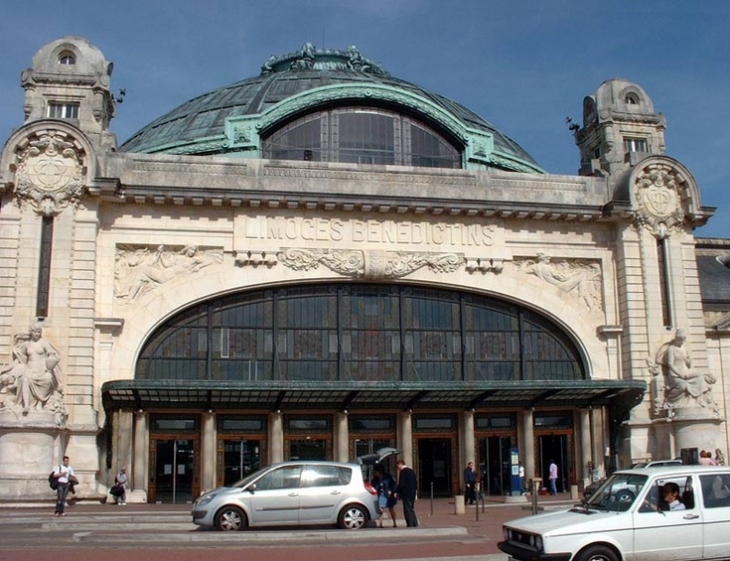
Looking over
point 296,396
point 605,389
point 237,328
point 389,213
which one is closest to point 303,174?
point 389,213

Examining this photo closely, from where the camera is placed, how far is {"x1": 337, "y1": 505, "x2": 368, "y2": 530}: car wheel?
20.9 meters

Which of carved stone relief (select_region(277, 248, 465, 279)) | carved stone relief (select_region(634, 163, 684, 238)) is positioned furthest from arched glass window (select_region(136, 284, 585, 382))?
carved stone relief (select_region(634, 163, 684, 238))

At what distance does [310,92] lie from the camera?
135ft

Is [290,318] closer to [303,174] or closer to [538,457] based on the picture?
[303,174]

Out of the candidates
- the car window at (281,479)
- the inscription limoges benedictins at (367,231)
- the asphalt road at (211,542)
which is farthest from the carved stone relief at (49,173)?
the car window at (281,479)

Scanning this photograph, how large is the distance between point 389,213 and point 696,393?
1367 centimetres

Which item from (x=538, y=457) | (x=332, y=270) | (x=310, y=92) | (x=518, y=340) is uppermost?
(x=310, y=92)

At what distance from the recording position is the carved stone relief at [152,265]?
33.0 meters

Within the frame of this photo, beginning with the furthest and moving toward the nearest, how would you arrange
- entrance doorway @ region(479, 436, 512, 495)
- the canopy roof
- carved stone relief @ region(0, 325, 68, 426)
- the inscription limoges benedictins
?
entrance doorway @ region(479, 436, 512, 495)
the inscription limoges benedictins
the canopy roof
carved stone relief @ region(0, 325, 68, 426)

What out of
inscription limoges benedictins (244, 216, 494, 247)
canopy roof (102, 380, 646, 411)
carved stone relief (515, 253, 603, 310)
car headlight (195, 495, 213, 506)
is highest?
inscription limoges benedictins (244, 216, 494, 247)

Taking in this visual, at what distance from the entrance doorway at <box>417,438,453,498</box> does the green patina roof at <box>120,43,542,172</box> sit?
14.4 metres

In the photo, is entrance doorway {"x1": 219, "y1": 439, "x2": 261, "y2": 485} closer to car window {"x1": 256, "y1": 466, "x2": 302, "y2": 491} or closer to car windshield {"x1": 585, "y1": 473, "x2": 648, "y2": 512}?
car window {"x1": 256, "y1": 466, "x2": 302, "y2": 491}

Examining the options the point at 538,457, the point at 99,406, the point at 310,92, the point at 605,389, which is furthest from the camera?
the point at 310,92

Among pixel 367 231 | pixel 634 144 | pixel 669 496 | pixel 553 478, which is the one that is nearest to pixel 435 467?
pixel 553 478
